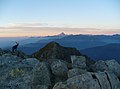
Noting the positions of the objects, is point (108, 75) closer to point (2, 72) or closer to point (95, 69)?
point (95, 69)

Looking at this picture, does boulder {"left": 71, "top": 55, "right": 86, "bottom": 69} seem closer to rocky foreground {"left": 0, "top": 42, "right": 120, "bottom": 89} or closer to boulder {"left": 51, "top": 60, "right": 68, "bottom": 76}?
rocky foreground {"left": 0, "top": 42, "right": 120, "bottom": 89}

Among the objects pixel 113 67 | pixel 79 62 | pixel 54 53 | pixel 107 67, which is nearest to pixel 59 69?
pixel 79 62

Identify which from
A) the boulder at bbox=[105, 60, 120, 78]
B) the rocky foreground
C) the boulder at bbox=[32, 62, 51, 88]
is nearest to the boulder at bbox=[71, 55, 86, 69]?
the rocky foreground

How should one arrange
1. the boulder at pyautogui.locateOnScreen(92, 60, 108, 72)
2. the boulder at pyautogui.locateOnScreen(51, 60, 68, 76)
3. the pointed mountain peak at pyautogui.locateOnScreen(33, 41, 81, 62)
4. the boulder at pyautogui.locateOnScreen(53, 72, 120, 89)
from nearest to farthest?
the boulder at pyautogui.locateOnScreen(53, 72, 120, 89) → the boulder at pyautogui.locateOnScreen(51, 60, 68, 76) → the boulder at pyautogui.locateOnScreen(92, 60, 108, 72) → the pointed mountain peak at pyautogui.locateOnScreen(33, 41, 81, 62)

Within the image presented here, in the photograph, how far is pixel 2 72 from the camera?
3834cm

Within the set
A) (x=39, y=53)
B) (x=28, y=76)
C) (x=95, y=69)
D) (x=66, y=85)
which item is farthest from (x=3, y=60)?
(x=66, y=85)

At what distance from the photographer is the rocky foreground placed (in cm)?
2739

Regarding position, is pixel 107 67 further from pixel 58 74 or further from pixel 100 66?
pixel 58 74

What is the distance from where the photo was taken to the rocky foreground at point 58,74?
27.4 meters

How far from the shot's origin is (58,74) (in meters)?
33.8

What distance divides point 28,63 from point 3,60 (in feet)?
13.9

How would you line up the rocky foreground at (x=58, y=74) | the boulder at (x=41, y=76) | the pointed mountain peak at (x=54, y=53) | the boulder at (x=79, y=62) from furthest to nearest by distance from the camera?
the pointed mountain peak at (x=54, y=53), the boulder at (x=79, y=62), the boulder at (x=41, y=76), the rocky foreground at (x=58, y=74)

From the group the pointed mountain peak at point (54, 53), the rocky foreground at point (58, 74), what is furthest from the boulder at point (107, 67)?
the pointed mountain peak at point (54, 53)

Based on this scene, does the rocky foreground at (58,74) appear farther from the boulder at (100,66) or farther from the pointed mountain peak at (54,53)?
the pointed mountain peak at (54,53)
